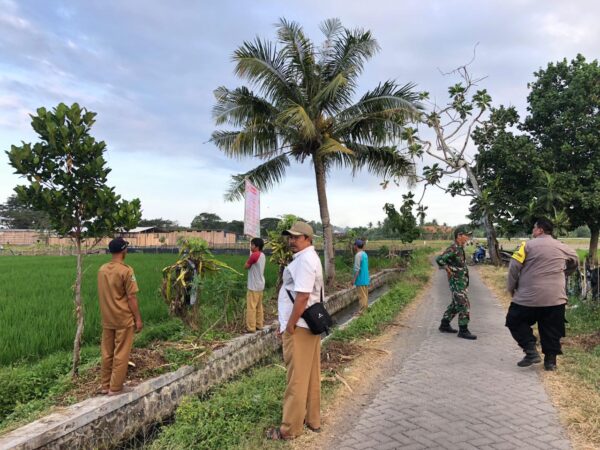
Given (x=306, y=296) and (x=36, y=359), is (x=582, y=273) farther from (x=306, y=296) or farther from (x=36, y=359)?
(x=36, y=359)

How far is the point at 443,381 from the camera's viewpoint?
16.0 feet

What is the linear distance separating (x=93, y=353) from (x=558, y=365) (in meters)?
5.87

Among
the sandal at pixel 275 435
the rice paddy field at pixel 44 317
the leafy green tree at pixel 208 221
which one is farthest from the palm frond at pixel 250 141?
the leafy green tree at pixel 208 221

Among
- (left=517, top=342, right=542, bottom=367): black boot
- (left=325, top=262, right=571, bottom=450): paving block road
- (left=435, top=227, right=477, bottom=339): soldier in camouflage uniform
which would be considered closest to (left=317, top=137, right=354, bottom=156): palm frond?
(left=435, top=227, right=477, bottom=339): soldier in camouflage uniform

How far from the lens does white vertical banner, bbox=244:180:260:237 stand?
299 inches

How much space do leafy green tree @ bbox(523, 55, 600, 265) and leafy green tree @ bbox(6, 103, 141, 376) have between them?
19.0 metres

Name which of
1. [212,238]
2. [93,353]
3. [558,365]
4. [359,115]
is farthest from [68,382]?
[212,238]

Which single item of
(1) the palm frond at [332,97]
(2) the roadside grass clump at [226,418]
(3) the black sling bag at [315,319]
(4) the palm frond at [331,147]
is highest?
(1) the palm frond at [332,97]

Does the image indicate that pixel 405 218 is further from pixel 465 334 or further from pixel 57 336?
pixel 57 336

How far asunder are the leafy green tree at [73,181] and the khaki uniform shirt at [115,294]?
23.4 inches

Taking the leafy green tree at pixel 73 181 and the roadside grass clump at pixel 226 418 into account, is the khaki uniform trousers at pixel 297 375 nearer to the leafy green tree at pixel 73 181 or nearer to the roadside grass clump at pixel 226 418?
the roadside grass clump at pixel 226 418

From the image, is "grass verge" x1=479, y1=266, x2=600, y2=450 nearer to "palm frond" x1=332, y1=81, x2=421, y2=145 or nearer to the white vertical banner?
the white vertical banner

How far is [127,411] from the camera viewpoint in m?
4.07

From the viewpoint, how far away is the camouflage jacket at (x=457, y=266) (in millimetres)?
6859
